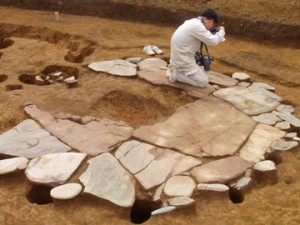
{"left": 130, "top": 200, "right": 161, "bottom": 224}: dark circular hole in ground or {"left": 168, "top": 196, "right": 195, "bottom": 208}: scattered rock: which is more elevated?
{"left": 168, "top": 196, "right": 195, "bottom": 208}: scattered rock

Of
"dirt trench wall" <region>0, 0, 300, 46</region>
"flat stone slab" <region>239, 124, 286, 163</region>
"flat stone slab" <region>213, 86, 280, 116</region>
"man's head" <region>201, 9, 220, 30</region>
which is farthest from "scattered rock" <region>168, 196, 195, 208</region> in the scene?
"dirt trench wall" <region>0, 0, 300, 46</region>

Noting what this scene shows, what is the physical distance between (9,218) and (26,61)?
4.07 metres

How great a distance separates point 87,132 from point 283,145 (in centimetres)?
255

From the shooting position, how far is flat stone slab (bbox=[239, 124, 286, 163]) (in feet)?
15.7

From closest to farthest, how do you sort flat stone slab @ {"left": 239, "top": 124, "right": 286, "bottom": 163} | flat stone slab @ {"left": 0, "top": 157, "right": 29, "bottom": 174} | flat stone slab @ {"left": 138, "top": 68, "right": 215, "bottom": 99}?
flat stone slab @ {"left": 0, "top": 157, "right": 29, "bottom": 174} → flat stone slab @ {"left": 239, "top": 124, "right": 286, "bottom": 163} → flat stone slab @ {"left": 138, "top": 68, "right": 215, "bottom": 99}

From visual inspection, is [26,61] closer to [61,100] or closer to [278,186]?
[61,100]

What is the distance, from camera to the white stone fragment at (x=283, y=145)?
488 centimetres

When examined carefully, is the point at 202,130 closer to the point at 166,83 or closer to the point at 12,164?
the point at 166,83

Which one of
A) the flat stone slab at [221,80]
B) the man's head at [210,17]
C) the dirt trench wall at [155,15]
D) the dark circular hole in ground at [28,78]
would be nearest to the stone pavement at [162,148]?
the flat stone slab at [221,80]

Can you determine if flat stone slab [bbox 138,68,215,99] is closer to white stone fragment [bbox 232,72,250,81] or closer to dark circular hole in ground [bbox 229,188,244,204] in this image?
white stone fragment [bbox 232,72,250,81]

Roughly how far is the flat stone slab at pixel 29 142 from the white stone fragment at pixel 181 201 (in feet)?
4.93

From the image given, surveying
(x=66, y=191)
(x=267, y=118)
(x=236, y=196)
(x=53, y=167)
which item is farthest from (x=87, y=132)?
(x=267, y=118)

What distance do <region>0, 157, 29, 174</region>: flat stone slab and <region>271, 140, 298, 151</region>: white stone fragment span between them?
3.04 meters

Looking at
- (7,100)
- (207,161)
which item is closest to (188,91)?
(207,161)
